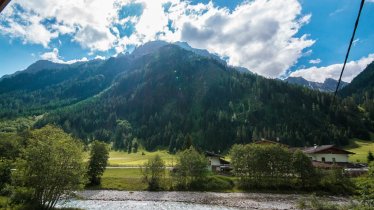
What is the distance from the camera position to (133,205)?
57.2 m

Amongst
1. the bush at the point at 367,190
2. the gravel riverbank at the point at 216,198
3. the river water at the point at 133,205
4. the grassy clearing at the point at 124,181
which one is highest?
the bush at the point at 367,190

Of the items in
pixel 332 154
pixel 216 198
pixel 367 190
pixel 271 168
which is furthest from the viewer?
pixel 332 154

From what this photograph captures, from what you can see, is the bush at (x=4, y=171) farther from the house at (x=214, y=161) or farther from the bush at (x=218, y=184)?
the house at (x=214, y=161)

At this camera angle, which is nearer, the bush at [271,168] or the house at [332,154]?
the bush at [271,168]

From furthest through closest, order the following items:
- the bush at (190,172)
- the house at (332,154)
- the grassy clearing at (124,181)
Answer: the house at (332,154) → the bush at (190,172) → the grassy clearing at (124,181)

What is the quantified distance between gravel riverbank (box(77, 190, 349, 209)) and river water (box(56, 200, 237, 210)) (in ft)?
9.43

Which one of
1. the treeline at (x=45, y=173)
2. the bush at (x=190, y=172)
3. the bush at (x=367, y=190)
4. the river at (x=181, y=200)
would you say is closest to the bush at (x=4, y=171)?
the treeline at (x=45, y=173)

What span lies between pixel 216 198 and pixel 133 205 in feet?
61.7

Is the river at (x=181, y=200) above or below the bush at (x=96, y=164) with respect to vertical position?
below

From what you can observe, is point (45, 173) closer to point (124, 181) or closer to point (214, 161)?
point (124, 181)

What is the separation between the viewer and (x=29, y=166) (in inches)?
1656

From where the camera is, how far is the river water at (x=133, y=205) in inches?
2127

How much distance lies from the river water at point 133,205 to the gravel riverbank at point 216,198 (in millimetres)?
2874

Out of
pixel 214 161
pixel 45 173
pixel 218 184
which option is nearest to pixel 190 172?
pixel 218 184
